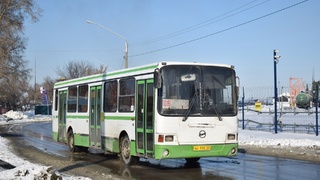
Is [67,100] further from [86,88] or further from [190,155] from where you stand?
[190,155]

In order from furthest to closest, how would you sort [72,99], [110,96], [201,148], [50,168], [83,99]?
1. [72,99]
2. [83,99]
3. [110,96]
4. [201,148]
5. [50,168]

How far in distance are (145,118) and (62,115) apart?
853 cm

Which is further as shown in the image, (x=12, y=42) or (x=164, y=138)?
(x=12, y=42)

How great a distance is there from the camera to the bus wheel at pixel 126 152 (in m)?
13.9

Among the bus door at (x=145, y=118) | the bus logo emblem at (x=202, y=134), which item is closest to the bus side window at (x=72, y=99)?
the bus door at (x=145, y=118)

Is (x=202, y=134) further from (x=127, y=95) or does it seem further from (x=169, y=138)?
(x=127, y=95)

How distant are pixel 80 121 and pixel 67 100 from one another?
202 cm

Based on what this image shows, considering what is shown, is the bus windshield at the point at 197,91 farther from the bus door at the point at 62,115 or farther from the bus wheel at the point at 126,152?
the bus door at the point at 62,115

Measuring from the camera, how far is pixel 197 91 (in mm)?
12383

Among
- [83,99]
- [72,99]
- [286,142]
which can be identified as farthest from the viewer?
[286,142]

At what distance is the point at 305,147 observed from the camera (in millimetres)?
19156

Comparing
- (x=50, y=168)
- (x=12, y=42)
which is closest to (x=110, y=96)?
(x=50, y=168)

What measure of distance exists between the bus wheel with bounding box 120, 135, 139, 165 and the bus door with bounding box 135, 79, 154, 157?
86 cm

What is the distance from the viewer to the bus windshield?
12.1 m
